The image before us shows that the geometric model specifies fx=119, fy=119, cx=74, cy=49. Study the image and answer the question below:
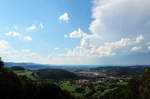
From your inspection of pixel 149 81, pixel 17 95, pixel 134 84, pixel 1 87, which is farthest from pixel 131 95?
pixel 1 87

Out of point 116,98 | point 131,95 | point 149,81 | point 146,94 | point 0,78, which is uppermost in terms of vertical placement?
→ point 0,78

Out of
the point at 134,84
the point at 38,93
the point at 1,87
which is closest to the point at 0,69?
the point at 1,87

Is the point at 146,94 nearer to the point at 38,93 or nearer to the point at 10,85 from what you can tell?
the point at 38,93

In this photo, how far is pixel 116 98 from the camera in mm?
86188

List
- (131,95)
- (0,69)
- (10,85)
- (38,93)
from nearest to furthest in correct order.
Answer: (10,85) < (0,69) < (38,93) < (131,95)

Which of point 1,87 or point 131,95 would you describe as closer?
point 1,87

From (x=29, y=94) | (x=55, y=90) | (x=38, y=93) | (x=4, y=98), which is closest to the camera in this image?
(x=4, y=98)

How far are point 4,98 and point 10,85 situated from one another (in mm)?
3782

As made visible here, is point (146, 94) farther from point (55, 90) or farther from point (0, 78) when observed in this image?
point (0, 78)

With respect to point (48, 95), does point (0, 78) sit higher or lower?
higher

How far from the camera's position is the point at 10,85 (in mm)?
35188

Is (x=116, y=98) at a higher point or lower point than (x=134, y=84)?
lower

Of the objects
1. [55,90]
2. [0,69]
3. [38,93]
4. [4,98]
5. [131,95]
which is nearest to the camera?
[4,98]

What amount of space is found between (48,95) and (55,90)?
579cm
